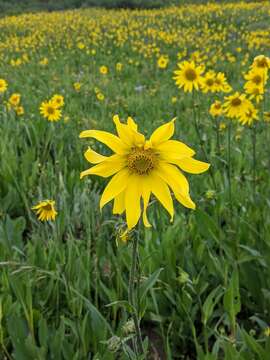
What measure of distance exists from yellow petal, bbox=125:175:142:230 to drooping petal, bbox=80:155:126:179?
0.04 m

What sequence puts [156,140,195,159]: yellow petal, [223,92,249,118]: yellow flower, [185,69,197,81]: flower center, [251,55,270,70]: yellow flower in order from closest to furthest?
[156,140,195,159]: yellow petal
[251,55,270,70]: yellow flower
[223,92,249,118]: yellow flower
[185,69,197,81]: flower center

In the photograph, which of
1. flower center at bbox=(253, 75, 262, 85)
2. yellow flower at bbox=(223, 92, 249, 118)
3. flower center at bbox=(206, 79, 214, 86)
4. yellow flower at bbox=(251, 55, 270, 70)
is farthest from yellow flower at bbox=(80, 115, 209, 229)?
flower center at bbox=(206, 79, 214, 86)

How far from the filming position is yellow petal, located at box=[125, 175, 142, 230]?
1014mm

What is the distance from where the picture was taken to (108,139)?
1027 millimetres

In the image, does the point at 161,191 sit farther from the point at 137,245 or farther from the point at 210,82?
the point at 210,82

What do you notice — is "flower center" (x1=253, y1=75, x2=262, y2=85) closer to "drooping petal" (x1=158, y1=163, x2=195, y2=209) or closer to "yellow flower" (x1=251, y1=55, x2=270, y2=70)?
"yellow flower" (x1=251, y1=55, x2=270, y2=70)

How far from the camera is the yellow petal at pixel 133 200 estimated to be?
3.33 ft

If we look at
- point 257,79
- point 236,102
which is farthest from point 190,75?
point 257,79

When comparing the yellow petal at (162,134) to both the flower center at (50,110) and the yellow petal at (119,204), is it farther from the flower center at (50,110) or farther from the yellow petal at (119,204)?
the flower center at (50,110)

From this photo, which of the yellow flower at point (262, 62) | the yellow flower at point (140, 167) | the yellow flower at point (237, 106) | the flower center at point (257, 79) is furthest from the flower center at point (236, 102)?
the yellow flower at point (140, 167)

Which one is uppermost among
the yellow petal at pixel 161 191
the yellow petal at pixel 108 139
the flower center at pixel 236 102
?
the flower center at pixel 236 102

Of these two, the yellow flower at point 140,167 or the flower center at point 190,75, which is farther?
the flower center at point 190,75

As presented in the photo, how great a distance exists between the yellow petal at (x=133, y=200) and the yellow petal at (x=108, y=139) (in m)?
0.07

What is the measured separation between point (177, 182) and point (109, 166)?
0.16m
